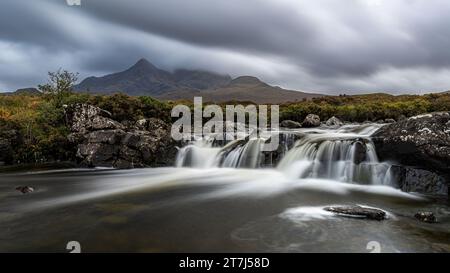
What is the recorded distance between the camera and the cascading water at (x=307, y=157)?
17406mm

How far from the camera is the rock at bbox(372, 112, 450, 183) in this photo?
15.2 metres

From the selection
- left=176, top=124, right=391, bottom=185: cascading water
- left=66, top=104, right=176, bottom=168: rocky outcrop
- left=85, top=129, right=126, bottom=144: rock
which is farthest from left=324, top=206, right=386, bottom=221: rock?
left=85, top=129, right=126, bottom=144: rock

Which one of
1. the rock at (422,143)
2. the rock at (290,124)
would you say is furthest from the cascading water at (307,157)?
the rock at (290,124)

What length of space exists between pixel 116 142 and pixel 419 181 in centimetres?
1987

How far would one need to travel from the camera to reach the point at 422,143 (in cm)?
1554

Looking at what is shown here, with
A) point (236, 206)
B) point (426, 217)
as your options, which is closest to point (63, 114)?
point (236, 206)

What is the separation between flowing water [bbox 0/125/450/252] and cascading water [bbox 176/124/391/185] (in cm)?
6

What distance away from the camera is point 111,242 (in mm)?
8969

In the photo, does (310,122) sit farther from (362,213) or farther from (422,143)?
(362,213)

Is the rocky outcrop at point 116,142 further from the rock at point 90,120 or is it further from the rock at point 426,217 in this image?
the rock at point 426,217

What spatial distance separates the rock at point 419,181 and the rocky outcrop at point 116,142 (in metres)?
15.8
